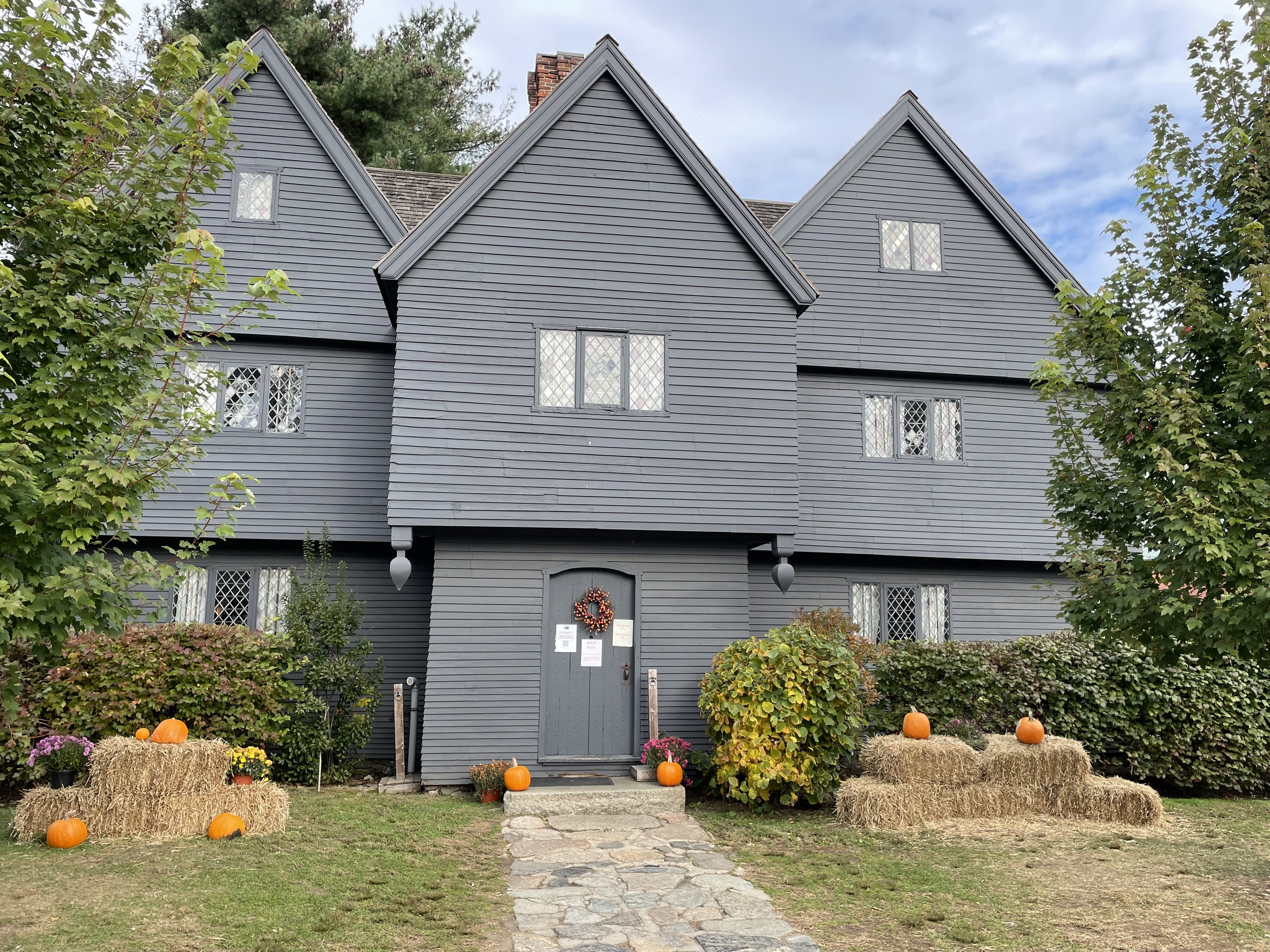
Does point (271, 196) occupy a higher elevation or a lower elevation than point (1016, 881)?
higher

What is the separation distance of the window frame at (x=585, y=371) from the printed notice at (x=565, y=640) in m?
2.98

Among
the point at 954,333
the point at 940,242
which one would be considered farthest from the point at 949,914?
the point at 940,242

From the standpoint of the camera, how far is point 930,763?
10.7m

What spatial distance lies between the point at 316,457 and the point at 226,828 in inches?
255

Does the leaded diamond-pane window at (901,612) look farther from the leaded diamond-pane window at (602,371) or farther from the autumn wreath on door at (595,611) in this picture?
the leaded diamond-pane window at (602,371)

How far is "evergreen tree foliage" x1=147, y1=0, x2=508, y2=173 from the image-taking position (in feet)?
85.7

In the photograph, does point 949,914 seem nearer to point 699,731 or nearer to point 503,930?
point 503,930

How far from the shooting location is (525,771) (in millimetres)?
11523

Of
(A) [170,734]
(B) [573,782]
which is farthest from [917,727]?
(A) [170,734]

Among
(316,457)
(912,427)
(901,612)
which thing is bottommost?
(901,612)

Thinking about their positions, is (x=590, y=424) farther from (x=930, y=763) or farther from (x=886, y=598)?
(x=886, y=598)

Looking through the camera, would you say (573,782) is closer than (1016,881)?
No

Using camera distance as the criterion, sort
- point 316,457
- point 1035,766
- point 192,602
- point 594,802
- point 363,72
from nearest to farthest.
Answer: point 1035,766, point 594,802, point 192,602, point 316,457, point 363,72

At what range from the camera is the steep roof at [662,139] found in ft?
43.3
